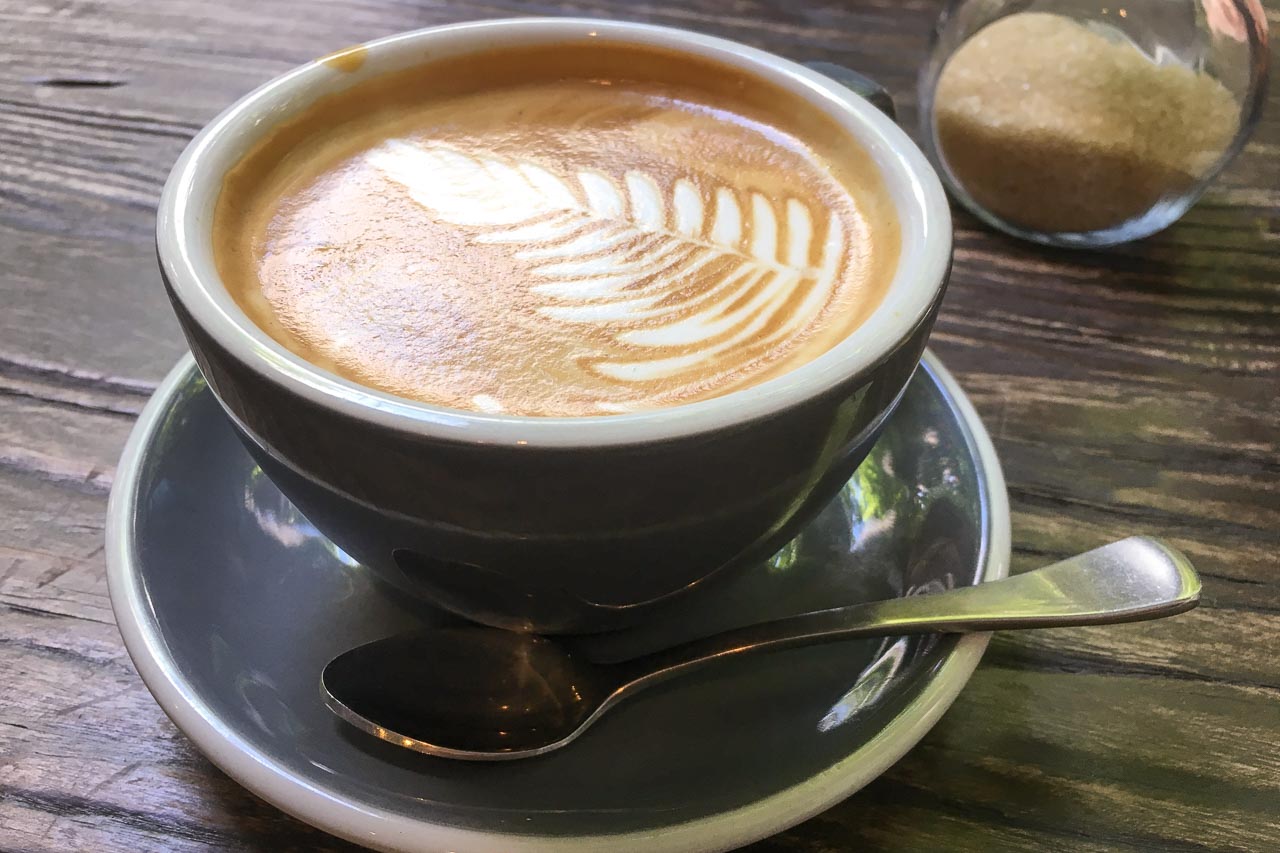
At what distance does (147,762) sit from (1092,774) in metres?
0.58

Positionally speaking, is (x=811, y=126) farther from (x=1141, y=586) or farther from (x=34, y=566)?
(x=34, y=566)

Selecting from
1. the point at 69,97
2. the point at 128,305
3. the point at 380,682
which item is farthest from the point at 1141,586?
the point at 69,97

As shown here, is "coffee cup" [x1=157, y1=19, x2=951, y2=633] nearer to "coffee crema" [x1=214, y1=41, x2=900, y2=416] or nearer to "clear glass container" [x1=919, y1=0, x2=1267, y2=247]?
"coffee crema" [x1=214, y1=41, x2=900, y2=416]

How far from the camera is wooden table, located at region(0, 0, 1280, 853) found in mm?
576

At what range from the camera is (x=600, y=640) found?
68 centimetres

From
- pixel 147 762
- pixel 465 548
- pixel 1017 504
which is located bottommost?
pixel 1017 504

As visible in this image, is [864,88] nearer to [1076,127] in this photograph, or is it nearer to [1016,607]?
→ [1076,127]

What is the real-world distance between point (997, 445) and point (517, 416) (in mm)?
528

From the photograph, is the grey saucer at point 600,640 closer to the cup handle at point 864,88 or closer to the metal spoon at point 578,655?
the metal spoon at point 578,655

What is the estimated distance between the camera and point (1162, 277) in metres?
1.12

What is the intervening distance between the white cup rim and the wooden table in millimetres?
260

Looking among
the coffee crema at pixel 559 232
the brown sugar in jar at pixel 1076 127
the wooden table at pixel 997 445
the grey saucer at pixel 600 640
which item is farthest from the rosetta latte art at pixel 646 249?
the brown sugar in jar at pixel 1076 127

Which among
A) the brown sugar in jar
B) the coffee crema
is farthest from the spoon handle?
the brown sugar in jar

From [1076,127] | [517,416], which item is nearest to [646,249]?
[517,416]
